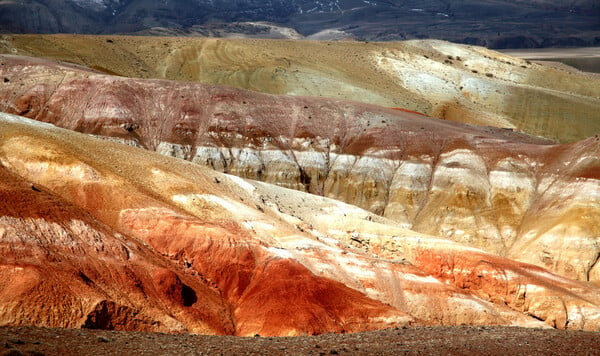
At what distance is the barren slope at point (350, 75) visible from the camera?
110m

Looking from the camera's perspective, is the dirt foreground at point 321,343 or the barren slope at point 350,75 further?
the barren slope at point 350,75

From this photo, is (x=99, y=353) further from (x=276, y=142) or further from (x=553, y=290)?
(x=276, y=142)

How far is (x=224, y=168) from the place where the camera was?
7088cm

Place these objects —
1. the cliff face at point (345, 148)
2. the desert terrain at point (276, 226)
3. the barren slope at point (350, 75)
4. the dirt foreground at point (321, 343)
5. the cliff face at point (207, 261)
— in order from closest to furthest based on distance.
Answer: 1. the dirt foreground at point (321, 343)
2. the desert terrain at point (276, 226)
3. the cliff face at point (207, 261)
4. the cliff face at point (345, 148)
5. the barren slope at point (350, 75)

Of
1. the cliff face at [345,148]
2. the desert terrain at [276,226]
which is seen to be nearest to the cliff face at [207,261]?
the desert terrain at [276,226]

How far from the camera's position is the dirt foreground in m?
20.5

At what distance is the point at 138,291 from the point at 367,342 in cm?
1307

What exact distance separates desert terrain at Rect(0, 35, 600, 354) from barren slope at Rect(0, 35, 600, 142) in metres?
15.1

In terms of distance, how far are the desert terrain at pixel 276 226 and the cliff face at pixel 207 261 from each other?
0.11m

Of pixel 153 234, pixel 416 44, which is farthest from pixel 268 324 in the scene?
pixel 416 44

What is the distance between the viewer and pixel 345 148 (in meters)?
75.1

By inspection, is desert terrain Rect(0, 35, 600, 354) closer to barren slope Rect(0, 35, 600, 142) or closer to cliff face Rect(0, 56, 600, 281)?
cliff face Rect(0, 56, 600, 281)

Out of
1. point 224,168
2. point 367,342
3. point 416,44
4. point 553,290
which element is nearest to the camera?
point 367,342

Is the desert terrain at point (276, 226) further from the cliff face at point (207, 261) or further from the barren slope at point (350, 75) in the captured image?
the barren slope at point (350, 75)
